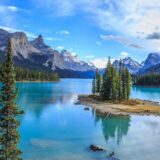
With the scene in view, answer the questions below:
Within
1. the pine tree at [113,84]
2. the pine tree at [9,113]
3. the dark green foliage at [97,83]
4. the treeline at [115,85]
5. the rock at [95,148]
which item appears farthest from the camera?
the dark green foliage at [97,83]

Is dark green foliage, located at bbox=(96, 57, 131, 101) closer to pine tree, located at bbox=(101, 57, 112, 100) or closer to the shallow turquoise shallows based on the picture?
pine tree, located at bbox=(101, 57, 112, 100)

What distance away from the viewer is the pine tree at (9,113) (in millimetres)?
33094

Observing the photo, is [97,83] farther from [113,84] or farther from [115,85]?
[113,84]

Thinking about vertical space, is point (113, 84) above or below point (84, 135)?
above

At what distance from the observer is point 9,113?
33844mm

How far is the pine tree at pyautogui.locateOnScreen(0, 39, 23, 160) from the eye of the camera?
33.1 metres

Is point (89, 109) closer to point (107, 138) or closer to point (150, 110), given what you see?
point (150, 110)

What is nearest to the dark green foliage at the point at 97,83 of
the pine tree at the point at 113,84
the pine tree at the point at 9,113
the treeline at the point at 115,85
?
the treeline at the point at 115,85

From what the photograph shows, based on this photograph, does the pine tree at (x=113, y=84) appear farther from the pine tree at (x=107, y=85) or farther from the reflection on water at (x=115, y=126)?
the reflection on water at (x=115, y=126)

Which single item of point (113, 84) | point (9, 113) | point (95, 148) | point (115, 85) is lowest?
point (95, 148)

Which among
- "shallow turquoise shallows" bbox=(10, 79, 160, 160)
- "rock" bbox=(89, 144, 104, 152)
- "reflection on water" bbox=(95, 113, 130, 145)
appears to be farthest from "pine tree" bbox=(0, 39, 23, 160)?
"reflection on water" bbox=(95, 113, 130, 145)

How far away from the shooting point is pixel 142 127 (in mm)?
86188

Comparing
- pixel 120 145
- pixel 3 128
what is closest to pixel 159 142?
pixel 120 145

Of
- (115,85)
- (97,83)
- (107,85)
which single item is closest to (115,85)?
(115,85)
